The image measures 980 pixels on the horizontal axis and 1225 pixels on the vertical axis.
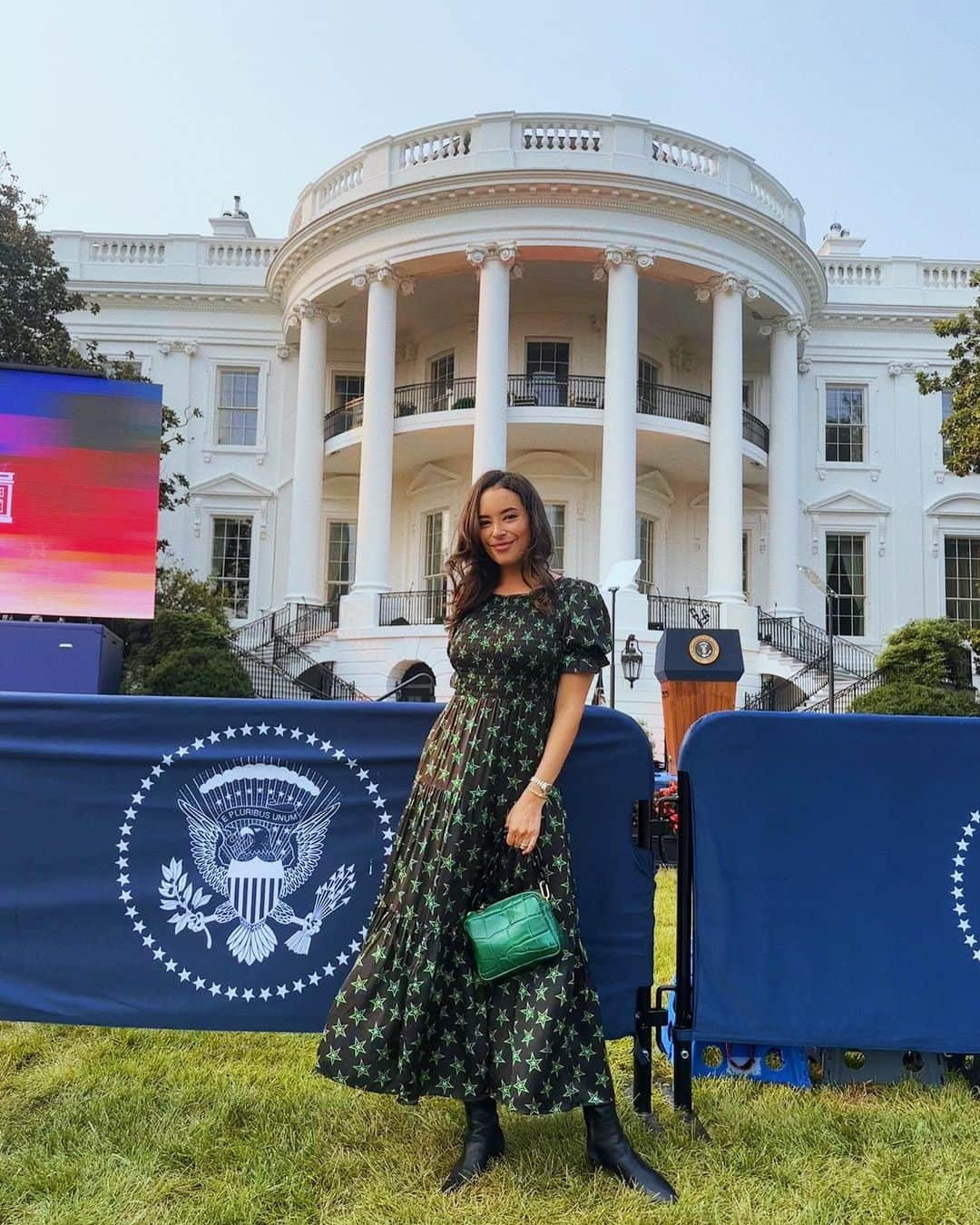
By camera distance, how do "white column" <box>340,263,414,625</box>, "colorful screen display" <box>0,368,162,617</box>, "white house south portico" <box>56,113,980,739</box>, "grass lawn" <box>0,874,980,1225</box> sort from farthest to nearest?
"white column" <box>340,263,414,625</box>
"white house south portico" <box>56,113,980,739</box>
"colorful screen display" <box>0,368,162,617</box>
"grass lawn" <box>0,874,980,1225</box>

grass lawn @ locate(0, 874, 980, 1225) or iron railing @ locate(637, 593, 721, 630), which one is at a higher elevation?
iron railing @ locate(637, 593, 721, 630)

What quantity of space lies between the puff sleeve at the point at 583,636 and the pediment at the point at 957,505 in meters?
25.1

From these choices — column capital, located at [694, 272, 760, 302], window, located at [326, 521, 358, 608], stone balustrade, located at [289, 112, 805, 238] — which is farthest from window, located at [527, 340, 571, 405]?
window, located at [326, 521, 358, 608]

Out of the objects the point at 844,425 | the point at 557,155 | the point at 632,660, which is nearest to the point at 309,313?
the point at 557,155

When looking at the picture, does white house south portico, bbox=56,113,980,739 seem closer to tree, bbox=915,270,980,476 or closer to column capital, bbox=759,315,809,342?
column capital, bbox=759,315,809,342

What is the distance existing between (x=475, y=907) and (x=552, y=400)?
20101mm

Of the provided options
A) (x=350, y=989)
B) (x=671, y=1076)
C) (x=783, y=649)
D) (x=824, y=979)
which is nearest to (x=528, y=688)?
(x=350, y=989)

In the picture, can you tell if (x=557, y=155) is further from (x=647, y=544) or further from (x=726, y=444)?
(x=647, y=544)

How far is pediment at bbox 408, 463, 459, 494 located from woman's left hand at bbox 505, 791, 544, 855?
20.8 metres

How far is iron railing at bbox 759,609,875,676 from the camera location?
68.4ft

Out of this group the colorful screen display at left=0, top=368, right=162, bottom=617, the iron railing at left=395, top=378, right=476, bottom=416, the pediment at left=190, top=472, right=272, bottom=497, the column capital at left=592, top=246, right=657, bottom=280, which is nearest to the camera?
the colorful screen display at left=0, top=368, right=162, bottom=617

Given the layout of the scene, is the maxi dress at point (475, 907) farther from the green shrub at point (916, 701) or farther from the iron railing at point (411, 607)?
the iron railing at point (411, 607)

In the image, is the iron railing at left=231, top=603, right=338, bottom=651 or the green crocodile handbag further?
the iron railing at left=231, top=603, right=338, bottom=651

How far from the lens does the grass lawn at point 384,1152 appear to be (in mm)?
2486
